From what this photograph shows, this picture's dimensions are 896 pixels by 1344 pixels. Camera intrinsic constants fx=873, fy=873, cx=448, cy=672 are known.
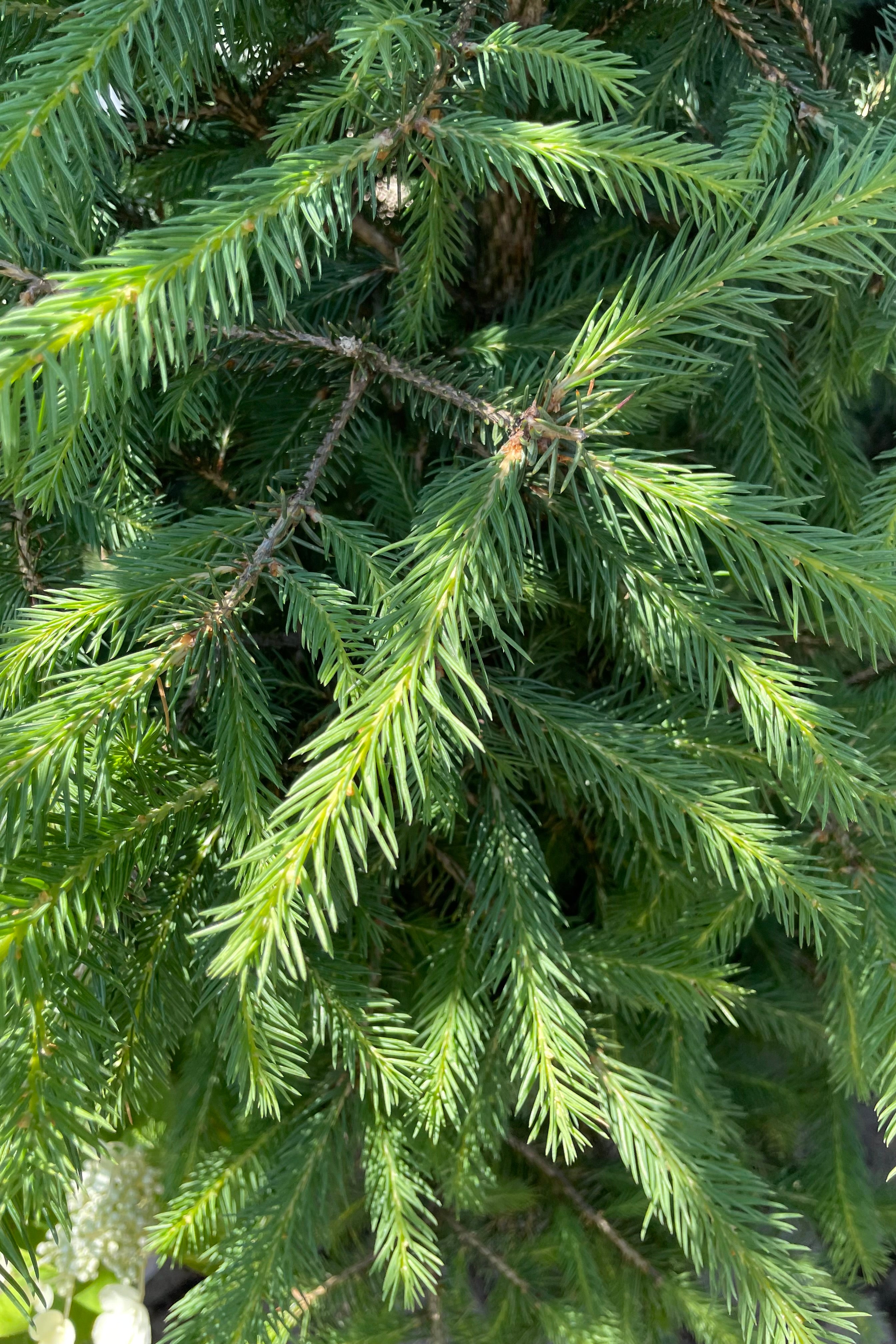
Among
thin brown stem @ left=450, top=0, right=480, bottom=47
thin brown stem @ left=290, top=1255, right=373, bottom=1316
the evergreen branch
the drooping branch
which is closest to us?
the evergreen branch

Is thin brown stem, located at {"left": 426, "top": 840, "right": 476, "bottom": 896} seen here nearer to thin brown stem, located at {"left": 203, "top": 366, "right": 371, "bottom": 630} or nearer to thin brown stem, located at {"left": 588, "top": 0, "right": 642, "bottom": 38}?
thin brown stem, located at {"left": 203, "top": 366, "right": 371, "bottom": 630}

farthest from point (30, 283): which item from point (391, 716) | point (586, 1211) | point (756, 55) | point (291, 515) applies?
point (586, 1211)

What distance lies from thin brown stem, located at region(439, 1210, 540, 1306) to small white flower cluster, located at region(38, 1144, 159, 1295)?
8.8 inches

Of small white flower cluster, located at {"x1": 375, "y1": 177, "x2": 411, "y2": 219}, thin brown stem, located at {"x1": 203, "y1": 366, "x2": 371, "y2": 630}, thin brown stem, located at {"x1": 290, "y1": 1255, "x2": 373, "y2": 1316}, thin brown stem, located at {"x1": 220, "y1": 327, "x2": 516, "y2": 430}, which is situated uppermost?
small white flower cluster, located at {"x1": 375, "y1": 177, "x2": 411, "y2": 219}

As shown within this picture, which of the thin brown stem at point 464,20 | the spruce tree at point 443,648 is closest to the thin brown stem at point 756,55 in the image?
the spruce tree at point 443,648

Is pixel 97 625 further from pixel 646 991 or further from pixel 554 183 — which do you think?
pixel 646 991

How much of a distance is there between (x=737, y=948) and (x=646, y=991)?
271 mm

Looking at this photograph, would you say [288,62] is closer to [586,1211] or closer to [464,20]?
[464,20]

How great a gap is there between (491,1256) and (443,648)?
0.55m

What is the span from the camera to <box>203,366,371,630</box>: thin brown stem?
0.35 metres

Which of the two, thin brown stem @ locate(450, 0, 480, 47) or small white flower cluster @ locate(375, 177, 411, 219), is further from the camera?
small white flower cluster @ locate(375, 177, 411, 219)

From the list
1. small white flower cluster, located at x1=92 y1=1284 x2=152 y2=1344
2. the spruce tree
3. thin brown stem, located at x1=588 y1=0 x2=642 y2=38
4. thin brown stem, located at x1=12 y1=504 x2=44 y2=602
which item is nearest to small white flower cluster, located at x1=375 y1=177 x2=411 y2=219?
the spruce tree

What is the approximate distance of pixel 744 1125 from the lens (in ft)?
2.35

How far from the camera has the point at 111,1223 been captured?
2.16 feet
